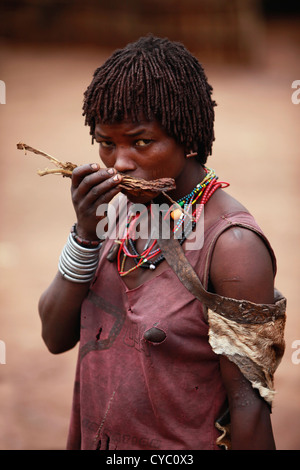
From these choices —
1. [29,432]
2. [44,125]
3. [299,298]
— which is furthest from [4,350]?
[44,125]

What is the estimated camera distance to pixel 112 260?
234cm

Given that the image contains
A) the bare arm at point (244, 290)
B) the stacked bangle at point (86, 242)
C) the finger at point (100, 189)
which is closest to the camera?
the bare arm at point (244, 290)

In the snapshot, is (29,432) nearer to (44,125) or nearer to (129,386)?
(129,386)

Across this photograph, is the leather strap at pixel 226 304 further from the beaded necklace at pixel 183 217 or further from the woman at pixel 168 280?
the beaded necklace at pixel 183 217

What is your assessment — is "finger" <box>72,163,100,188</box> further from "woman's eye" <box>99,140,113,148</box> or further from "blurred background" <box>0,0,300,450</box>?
"blurred background" <box>0,0,300,450</box>

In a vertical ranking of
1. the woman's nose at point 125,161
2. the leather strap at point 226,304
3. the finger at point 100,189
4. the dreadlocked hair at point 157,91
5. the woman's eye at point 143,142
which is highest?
the dreadlocked hair at point 157,91

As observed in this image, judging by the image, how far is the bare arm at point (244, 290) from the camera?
6.21 feet

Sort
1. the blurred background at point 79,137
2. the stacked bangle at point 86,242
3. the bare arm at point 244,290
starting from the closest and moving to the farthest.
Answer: the bare arm at point 244,290
the stacked bangle at point 86,242
the blurred background at point 79,137

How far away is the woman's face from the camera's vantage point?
1992 mm

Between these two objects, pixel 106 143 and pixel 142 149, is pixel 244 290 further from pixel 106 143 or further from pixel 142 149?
pixel 106 143

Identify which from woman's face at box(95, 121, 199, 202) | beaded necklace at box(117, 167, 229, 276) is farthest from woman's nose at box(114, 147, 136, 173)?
beaded necklace at box(117, 167, 229, 276)

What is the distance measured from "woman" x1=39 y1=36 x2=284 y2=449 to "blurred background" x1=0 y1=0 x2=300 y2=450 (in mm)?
2528

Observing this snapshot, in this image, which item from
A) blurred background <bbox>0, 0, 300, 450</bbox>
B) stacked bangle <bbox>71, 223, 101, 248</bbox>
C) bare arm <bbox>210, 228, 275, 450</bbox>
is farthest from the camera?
blurred background <bbox>0, 0, 300, 450</bbox>

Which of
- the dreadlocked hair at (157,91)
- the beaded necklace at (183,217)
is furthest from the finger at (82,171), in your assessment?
the beaded necklace at (183,217)
